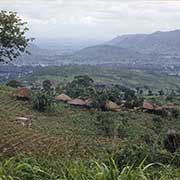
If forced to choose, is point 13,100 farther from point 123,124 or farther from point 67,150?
point 67,150

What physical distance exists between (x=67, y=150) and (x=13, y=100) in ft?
41.4

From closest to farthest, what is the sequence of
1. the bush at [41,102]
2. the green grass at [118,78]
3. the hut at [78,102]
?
the bush at [41,102], the hut at [78,102], the green grass at [118,78]

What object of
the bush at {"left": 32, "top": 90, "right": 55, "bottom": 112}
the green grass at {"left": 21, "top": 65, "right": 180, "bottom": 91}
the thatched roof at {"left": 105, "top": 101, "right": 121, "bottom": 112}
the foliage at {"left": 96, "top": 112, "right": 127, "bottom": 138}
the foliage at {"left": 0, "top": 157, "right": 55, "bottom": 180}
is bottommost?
the green grass at {"left": 21, "top": 65, "right": 180, "bottom": 91}

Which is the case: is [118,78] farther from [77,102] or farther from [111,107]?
[111,107]

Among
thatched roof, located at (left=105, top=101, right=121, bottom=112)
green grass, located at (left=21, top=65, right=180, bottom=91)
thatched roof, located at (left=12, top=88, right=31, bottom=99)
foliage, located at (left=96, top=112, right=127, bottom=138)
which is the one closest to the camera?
foliage, located at (left=96, top=112, right=127, bottom=138)

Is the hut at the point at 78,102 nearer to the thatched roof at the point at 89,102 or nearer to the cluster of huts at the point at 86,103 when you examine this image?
the cluster of huts at the point at 86,103

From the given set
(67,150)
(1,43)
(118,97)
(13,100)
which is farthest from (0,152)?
(118,97)

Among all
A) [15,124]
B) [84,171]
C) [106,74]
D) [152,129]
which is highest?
[84,171]

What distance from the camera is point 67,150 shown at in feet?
46.5

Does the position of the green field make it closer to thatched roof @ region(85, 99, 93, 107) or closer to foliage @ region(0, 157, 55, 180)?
foliage @ region(0, 157, 55, 180)

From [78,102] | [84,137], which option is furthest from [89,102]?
[84,137]

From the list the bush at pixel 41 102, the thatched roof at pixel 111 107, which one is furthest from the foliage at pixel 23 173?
the thatched roof at pixel 111 107

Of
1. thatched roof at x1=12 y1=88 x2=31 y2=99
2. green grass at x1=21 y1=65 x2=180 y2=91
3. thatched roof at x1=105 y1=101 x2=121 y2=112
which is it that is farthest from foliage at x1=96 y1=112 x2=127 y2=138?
green grass at x1=21 y1=65 x2=180 y2=91

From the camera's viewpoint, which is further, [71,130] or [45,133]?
[71,130]
